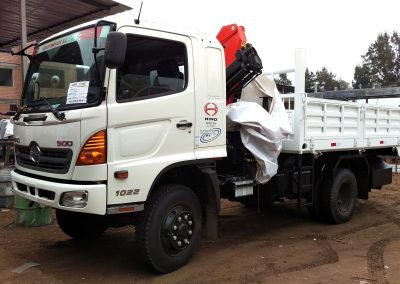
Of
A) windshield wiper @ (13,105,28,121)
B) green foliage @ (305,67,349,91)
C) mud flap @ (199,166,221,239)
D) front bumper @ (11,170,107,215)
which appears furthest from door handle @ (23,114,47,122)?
green foliage @ (305,67,349,91)

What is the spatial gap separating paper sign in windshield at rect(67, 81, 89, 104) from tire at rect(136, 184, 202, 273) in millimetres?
1221

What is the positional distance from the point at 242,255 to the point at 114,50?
118 inches

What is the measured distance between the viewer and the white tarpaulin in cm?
559

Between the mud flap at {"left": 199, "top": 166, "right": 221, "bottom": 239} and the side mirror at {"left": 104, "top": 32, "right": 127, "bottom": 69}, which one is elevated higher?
the side mirror at {"left": 104, "top": 32, "right": 127, "bottom": 69}

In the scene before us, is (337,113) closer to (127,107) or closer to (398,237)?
(398,237)

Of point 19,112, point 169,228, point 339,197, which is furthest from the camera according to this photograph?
point 339,197

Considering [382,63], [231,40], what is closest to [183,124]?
[231,40]

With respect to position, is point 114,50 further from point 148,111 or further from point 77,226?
point 77,226

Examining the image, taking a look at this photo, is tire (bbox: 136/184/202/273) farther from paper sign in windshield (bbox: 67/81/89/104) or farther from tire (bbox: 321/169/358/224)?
tire (bbox: 321/169/358/224)

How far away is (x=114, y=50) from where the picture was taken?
396 cm

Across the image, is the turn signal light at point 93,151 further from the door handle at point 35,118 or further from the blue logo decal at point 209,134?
the blue logo decal at point 209,134

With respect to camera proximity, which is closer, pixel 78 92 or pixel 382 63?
pixel 78 92

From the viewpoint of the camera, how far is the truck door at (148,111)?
428 centimetres

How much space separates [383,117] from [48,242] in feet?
19.8
